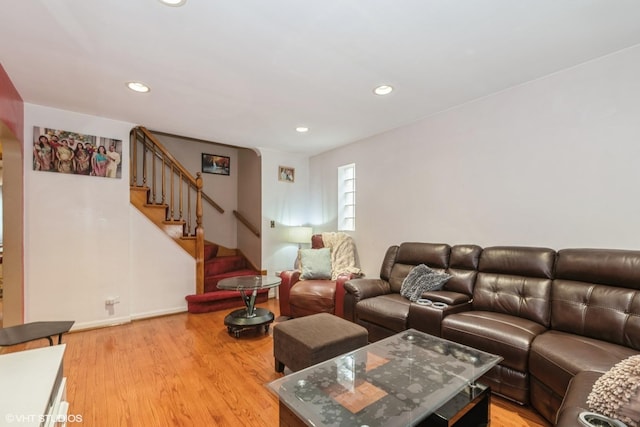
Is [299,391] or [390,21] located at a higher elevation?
[390,21]

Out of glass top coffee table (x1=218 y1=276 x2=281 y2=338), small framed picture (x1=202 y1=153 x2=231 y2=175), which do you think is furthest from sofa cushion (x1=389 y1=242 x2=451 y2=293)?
small framed picture (x1=202 y1=153 x2=231 y2=175)

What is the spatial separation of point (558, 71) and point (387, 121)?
5.28 ft

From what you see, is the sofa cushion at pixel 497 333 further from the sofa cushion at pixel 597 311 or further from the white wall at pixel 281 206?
the white wall at pixel 281 206

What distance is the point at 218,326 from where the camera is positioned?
3.40 metres

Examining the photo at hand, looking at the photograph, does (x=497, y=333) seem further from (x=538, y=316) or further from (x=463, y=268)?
(x=463, y=268)

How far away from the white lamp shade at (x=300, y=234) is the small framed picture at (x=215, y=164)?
1981 mm

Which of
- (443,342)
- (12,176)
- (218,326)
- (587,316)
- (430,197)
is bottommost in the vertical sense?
(218,326)

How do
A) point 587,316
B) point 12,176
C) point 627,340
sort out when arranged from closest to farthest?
point 627,340 < point 587,316 < point 12,176

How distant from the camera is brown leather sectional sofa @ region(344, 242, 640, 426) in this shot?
5.31 feet

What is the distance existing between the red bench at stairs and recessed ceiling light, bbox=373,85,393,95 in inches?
111

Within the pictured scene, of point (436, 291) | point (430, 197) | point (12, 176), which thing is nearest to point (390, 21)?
point (430, 197)

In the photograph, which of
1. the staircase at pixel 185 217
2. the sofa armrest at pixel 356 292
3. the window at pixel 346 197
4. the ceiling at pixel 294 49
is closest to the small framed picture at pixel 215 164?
the staircase at pixel 185 217

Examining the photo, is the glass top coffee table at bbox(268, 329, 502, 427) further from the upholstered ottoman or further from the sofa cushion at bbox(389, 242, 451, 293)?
the sofa cushion at bbox(389, 242, 451, 293)

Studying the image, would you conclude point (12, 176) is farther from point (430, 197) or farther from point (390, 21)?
point (430, 197)
